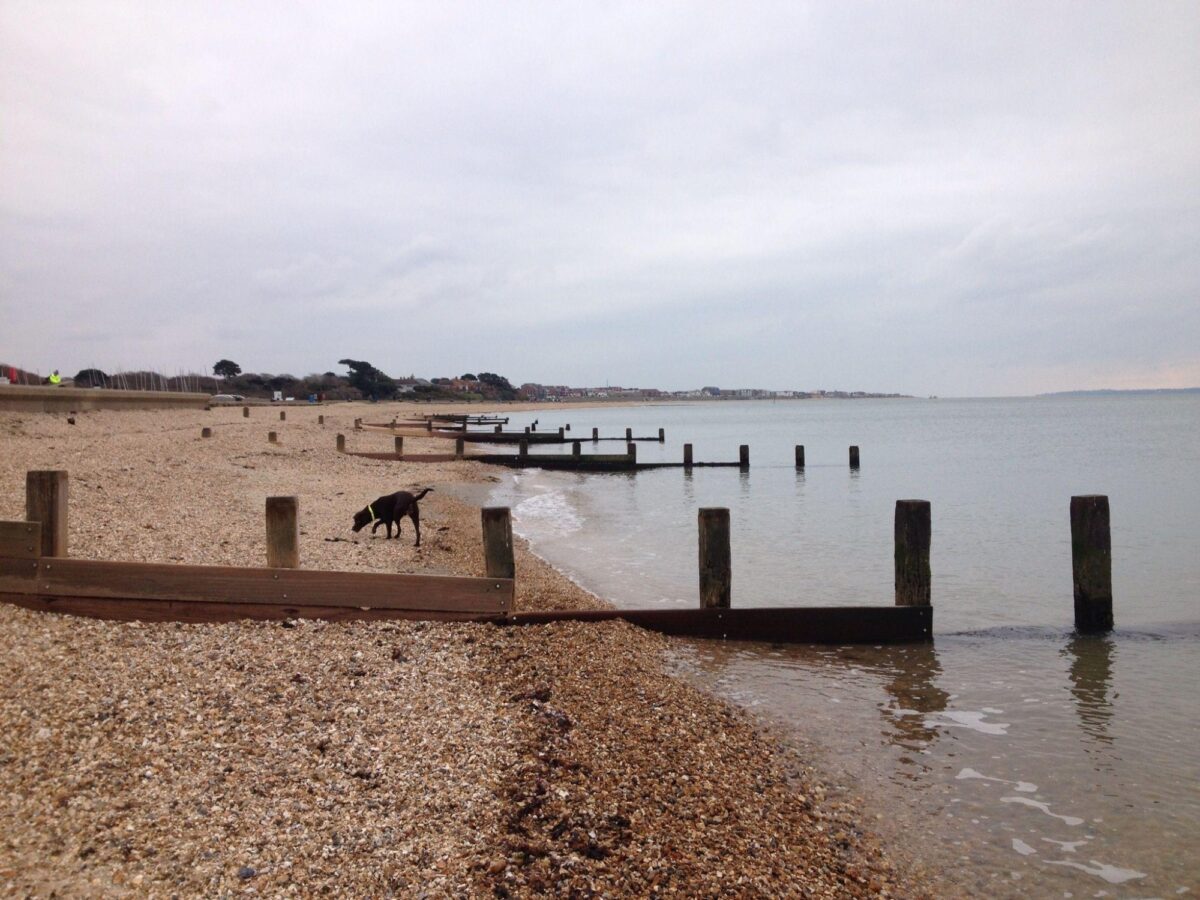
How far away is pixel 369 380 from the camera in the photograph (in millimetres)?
124812

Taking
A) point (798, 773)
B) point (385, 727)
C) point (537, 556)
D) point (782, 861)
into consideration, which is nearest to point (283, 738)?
point (385, 727)

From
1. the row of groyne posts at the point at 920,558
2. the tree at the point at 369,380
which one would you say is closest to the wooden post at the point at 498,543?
the row of groyne posts at the point at 920,558

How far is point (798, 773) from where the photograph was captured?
5738 millimetres

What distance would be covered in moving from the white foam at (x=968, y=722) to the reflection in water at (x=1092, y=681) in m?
0.70

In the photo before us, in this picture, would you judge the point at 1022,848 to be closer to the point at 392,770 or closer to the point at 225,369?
the point at 392,770

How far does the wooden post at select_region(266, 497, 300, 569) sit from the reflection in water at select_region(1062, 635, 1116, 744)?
697 centimetres

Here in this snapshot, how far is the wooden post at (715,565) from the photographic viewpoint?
8859mm

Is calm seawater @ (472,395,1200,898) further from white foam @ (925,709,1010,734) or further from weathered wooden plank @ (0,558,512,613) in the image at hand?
weathered wooden plank @ (0,558,512,613)

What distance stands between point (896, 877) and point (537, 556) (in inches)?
423

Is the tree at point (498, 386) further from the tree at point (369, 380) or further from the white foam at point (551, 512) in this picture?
the white foam at point (551, 512)

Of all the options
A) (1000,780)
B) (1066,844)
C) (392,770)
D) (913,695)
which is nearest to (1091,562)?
(913,695)

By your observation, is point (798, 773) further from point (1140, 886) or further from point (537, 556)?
point (537, 556)

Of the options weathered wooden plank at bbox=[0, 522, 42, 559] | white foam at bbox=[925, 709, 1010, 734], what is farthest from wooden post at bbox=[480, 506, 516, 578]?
white foam at bbox=[925, 709, 1010, 734]

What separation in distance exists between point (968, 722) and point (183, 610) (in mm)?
6604
